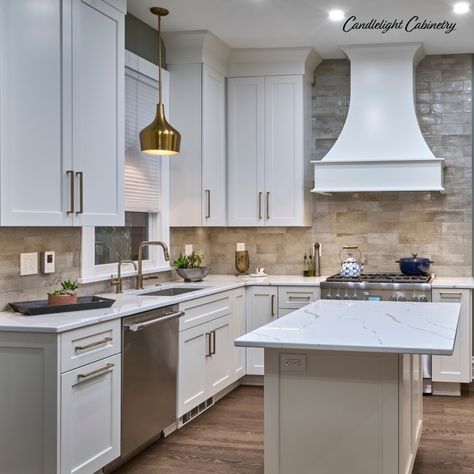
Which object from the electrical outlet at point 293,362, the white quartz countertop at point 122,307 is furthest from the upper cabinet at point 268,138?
the electrical outlet at point 293,362

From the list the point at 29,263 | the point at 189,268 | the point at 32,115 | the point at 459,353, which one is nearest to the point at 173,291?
the point at 189,268

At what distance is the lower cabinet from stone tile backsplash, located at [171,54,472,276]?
797mm

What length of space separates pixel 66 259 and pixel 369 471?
6.94 ft

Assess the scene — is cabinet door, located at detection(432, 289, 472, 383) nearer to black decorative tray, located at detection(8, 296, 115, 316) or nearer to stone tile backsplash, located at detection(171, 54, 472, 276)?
stone tile backsplash, located at detection(171, 54, 472, 276)

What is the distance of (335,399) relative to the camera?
2.72 metres

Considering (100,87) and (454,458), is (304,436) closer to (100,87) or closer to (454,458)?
(454,458)

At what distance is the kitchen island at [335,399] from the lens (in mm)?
2654

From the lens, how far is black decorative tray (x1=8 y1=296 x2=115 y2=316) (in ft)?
10.6

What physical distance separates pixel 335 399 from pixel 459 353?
2783mm

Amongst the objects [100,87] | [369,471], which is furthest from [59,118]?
[369,471]

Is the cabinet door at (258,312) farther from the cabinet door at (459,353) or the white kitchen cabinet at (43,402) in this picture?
the white kitchen cabinet at (43,402)

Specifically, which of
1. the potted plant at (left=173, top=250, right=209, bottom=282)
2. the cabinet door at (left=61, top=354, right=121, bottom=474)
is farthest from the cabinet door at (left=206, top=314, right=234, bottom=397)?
the cabinet door at (left=61, top=354, right=121, bottom=474)

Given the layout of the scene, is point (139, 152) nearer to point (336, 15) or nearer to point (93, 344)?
point (336, 15)

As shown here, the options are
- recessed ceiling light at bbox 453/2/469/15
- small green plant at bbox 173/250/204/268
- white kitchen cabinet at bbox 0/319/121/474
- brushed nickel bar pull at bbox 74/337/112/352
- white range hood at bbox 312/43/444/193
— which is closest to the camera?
white kitchen cabinet at bbox 0/319/121/474
